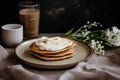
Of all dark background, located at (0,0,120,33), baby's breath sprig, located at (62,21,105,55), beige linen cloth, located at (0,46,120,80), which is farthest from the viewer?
dark background, located at (0,0,120,33)

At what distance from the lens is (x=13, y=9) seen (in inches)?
41.1

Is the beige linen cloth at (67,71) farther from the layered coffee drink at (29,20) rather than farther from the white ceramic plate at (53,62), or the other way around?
the layered coffee drink at (29,20)

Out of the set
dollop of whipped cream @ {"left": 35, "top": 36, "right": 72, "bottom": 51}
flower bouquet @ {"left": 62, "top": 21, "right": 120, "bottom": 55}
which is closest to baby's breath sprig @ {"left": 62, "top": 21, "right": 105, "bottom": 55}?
flower bouquet @ {"left": 62, "top": 21, "right": 120, "bottom": 55}

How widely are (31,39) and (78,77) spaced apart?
29cm

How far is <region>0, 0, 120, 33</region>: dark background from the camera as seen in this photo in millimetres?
1044

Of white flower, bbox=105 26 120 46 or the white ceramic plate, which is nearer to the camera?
the white ceramic plate

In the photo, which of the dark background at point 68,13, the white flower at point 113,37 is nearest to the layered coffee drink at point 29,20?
the dark background at point 68,13

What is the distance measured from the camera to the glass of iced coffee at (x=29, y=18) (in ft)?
3.05

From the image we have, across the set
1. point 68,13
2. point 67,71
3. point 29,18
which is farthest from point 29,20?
point 67,71

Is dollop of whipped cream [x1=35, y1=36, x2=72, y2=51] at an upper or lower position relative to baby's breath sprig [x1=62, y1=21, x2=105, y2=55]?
upper

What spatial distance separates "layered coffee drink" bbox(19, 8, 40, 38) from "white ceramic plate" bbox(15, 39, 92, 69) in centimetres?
7

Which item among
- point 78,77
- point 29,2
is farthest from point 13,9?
point 78,77

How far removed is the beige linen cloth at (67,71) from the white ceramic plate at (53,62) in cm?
2

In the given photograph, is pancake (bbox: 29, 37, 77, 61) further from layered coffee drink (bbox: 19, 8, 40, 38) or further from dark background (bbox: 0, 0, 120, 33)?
dark background (bbox: 0, 0, 120, 33)
